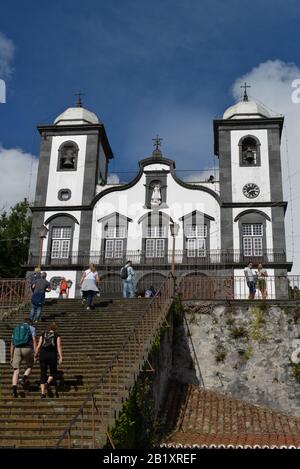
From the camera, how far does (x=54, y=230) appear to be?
31469 mm

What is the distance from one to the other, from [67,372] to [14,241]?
2675cm

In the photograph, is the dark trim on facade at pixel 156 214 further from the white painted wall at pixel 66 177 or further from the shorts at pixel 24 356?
the shorts at pixel 24 356

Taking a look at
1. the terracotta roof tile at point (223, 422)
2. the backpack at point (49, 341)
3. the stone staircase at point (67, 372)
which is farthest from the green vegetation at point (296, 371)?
the backpack at point (49, 341)

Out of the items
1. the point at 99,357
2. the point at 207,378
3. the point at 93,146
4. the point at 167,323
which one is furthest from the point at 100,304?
the point at 93,146

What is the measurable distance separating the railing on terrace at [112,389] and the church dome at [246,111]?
18650 mm

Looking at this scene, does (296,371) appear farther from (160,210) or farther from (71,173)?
(71,173)

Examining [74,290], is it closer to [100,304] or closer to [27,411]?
[100,304]

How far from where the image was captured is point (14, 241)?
3834 cm

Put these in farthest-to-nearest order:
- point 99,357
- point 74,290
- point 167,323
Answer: point 74,290 → point 167,323 → point 99,357

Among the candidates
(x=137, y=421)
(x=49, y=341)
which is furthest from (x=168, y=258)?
(x=49, y=341)

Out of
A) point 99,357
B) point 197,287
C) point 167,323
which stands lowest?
point 99,357

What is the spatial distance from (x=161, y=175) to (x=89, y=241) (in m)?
5.24

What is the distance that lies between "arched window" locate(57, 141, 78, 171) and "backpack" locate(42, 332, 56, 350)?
2208cm

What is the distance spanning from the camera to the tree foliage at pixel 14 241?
124 feet
